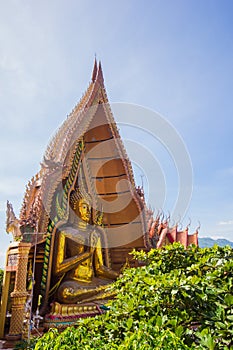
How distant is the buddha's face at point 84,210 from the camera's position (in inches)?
277

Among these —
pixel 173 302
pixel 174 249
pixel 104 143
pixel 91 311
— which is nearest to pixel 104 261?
pixel 91 311

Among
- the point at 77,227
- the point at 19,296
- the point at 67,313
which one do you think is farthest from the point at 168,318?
the point at 77,227

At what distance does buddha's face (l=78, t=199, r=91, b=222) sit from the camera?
23.1 ft

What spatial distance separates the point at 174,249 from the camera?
8.75ft

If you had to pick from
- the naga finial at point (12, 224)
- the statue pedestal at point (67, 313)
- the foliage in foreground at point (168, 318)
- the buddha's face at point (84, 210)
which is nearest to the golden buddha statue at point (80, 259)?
the buddha's face at point (84, 210)

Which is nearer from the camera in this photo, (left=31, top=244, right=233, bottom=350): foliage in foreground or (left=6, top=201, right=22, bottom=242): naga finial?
(left=31, top=244, right=233, bottom=350): foliage in foreground

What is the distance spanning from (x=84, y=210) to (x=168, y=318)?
553 centimetres

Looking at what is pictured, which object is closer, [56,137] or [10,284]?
[10,284]

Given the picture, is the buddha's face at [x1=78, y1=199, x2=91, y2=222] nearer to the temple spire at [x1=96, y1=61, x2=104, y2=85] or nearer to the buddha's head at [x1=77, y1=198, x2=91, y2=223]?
the buddha's head at [x1=77, y1=198, x2=91, y2=223]

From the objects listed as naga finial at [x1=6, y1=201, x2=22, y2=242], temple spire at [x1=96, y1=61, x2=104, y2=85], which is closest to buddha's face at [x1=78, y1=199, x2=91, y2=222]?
naga finial at [x1=6, y1=201, x2=22, y2=242]

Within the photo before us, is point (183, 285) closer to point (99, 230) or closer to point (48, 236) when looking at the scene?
point (48, 236)

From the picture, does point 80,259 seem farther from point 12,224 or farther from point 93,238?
point 12,224

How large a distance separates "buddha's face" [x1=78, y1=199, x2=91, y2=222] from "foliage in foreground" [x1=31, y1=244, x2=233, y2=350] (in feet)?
16.0

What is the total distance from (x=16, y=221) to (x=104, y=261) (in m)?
2.97
